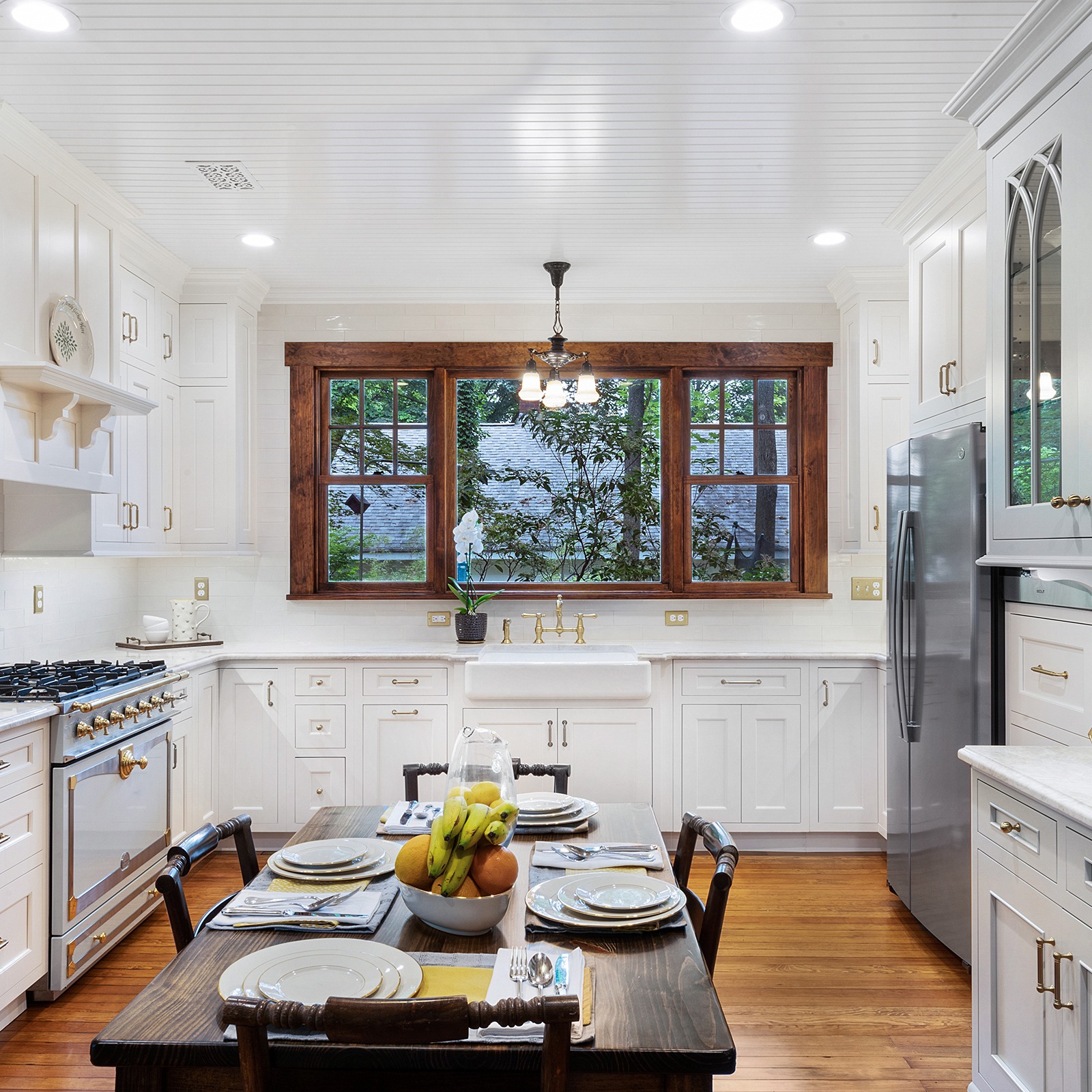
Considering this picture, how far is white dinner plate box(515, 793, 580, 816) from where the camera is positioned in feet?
6.91

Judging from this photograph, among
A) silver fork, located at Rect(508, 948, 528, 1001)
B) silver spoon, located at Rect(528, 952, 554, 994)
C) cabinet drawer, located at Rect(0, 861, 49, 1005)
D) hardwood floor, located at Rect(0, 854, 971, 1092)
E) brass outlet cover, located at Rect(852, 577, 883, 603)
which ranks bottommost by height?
hardwood floor, located at Rect(0, 854, 971, 1092)

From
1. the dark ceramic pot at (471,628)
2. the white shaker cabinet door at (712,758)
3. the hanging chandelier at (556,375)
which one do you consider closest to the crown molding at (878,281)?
the hanging chandelier at (556,375)

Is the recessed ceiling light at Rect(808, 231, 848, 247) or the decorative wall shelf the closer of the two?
the decorative wall shelf

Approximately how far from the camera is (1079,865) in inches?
66.0

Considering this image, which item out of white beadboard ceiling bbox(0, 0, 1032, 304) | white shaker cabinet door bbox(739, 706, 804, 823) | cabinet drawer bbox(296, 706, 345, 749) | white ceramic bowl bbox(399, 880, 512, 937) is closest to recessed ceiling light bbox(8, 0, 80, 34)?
white beadboard ceiling bbox(0, 0, 1032, 304)

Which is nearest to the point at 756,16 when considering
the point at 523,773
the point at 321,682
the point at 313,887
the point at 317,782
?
the point at 523,773

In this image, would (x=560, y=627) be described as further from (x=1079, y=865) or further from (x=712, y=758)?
(x=1079, y=865)

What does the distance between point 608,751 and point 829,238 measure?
2.40 metres

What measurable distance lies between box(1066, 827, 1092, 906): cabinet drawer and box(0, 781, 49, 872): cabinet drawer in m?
2.59

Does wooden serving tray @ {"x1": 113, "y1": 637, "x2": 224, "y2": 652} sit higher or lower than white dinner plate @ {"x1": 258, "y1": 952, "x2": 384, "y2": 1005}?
higher

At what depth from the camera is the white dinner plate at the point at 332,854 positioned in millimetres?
1755

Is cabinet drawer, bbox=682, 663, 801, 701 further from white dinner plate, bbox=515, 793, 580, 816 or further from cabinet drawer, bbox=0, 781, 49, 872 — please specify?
cabinet drawer, bbox=0, 781, 49, 872

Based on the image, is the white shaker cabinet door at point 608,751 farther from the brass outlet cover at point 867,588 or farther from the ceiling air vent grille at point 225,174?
the ceiling air vent grille at point 225,174

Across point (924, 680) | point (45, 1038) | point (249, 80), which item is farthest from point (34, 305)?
point (924, 680)
